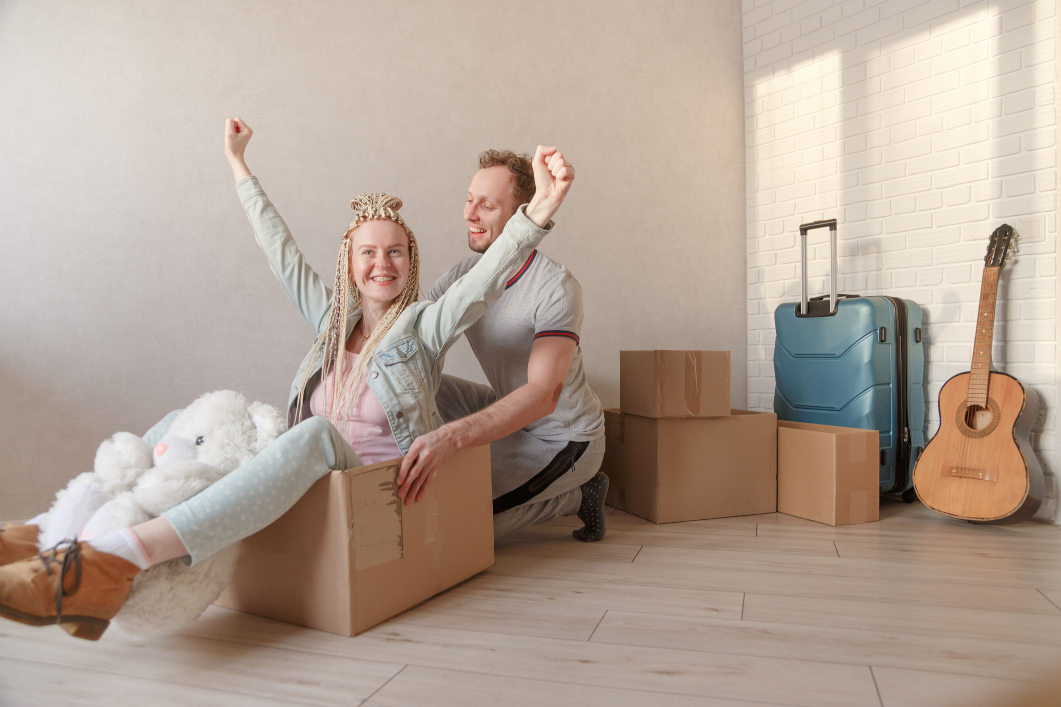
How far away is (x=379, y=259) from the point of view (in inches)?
61.4

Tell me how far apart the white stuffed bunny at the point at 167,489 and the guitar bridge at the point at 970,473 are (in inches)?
77.7

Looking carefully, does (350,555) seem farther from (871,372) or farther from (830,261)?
(830,261)

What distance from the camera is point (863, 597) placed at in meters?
1.50

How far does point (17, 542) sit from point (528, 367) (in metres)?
1.06

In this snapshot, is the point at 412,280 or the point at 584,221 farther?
the point at 584,221

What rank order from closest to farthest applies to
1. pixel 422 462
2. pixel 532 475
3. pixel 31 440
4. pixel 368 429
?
pixel 422 462 < pixel 368 429 < pixel 532 475 < pixel 31 440

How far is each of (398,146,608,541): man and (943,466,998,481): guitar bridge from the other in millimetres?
1096

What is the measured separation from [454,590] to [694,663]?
0.59 metres

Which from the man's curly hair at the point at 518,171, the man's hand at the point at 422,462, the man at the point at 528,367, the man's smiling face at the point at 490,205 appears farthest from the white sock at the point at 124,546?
the man's curly hair at the point at 518,171

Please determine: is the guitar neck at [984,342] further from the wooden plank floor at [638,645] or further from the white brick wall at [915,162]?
the wooden plank floor at [638,645]

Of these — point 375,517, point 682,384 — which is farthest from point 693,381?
point 375,517

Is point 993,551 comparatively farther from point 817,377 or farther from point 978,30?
point 978,30

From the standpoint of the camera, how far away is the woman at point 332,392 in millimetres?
1021

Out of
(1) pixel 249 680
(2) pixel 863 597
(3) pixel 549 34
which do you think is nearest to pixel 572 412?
(2) pixel 863 597
